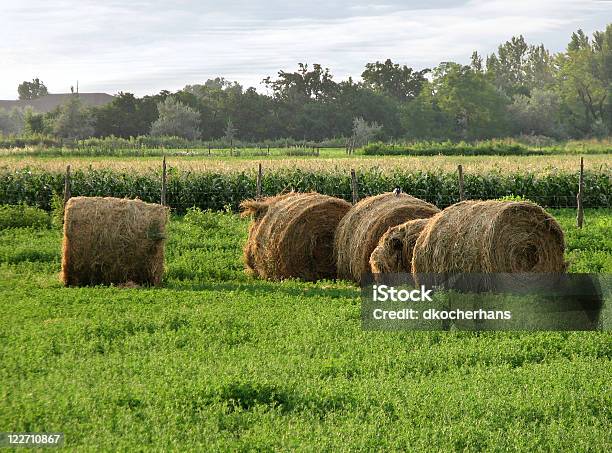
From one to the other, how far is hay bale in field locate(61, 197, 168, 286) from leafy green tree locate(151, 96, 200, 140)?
277ft

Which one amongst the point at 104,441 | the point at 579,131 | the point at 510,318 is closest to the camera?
the point at 104,441

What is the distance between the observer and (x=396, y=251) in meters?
14.9

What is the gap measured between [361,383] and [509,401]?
1.53 meters

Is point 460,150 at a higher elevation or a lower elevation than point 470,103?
lower

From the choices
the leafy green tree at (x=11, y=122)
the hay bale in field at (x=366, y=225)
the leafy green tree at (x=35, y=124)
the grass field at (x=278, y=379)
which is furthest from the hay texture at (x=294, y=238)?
the leafy green tree at (x=11, y=122)

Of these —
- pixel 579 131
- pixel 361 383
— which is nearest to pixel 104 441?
pixel 361 383

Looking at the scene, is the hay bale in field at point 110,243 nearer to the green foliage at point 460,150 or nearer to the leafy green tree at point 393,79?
the green foliage at point 460,150

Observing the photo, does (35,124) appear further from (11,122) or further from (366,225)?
(366,225)

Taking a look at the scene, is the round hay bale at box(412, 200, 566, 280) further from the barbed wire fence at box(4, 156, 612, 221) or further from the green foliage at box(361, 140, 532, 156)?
the green foliage at box(361, 140, 532, 156)

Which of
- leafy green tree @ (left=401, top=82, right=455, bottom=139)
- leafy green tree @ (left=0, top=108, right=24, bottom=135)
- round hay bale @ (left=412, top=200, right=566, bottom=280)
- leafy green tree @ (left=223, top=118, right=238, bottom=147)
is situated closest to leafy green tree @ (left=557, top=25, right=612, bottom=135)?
leafy green tree @ (left=401, top=82, right=455, bottom=139)

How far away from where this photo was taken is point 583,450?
25.8 ft

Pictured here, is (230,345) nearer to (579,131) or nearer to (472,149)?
(472,149)

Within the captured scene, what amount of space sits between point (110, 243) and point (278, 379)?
736cm

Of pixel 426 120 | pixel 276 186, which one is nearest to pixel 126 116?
pixel 426 120
